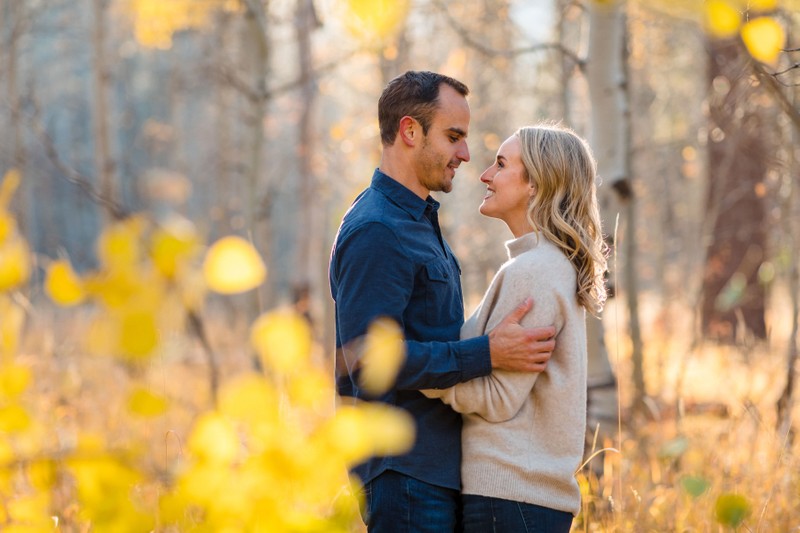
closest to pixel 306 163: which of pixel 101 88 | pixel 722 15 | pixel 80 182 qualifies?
pixel 101 88

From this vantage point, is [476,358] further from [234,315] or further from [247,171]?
[234,315]

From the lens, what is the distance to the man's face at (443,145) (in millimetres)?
2350

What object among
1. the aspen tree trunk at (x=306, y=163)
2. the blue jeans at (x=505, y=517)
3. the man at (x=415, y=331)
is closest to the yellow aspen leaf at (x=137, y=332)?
the man at (x=415, y=331)

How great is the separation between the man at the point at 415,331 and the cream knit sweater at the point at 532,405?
52 mm

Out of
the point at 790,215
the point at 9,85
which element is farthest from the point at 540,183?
the point at 9,85

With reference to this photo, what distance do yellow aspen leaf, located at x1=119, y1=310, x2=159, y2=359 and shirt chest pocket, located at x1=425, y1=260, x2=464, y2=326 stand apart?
4.58 ft

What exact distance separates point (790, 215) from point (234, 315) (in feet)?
28.8

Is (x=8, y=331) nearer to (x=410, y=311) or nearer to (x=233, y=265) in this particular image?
(x=233, y=265)

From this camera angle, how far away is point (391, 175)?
2354 millimetres

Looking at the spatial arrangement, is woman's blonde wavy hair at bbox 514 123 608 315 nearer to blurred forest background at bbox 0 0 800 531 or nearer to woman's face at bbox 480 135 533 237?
woman's face at bbox 480 135 533 237

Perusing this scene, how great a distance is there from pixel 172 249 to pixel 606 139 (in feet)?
12.0

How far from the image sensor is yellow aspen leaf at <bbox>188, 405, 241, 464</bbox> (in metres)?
0.86

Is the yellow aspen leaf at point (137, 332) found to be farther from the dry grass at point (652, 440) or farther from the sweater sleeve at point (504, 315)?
the sweater sleeve at point (504, 315)

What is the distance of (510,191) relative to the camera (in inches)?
90.3
